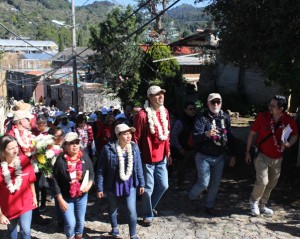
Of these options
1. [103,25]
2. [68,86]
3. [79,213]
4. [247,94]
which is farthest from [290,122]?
[68,86]

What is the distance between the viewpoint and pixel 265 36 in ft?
20.5

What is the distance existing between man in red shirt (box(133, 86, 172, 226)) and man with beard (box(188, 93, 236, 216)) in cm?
49

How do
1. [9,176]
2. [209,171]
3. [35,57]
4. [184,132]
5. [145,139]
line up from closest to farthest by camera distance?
[9,176] < [145,139] < [209,171] < [184,132] < [35,57]

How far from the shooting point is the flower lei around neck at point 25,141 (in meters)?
4.77

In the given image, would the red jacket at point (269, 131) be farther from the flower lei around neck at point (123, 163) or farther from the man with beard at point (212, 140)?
the flower lei around neck at point (123, 163)

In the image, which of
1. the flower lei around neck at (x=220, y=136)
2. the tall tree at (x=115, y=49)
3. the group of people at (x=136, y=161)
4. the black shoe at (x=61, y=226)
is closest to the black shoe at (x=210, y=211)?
the group of people at (x=136, y=161)

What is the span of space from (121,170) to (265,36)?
360 cm

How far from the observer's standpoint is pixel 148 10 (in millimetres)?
32031

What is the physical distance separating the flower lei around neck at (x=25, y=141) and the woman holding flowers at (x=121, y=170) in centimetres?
102

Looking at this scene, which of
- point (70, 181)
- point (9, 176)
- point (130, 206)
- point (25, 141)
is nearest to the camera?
point (9, 176)

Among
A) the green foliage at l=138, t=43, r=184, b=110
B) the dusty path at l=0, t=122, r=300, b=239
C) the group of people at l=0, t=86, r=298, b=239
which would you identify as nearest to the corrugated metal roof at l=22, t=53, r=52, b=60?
the green foliage at l=138, t=43, r=184, b=110

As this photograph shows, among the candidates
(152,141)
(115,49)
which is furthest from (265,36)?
(115,49)

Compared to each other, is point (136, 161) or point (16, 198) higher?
point (136, 161)

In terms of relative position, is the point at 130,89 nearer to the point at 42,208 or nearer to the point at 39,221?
the point at 42,208
